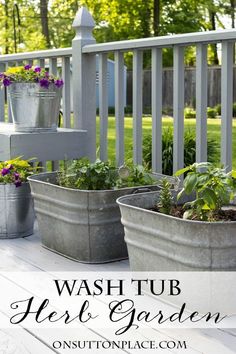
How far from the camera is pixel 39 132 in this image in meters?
3.45

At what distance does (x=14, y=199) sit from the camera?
10.4 ft

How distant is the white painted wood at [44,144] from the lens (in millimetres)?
3347

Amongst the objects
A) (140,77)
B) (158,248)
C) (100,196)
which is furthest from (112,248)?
(140,77)

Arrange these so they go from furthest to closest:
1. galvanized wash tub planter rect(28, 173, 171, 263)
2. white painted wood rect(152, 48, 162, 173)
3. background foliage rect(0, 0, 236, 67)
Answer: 1. background foliage rect(0, 0, 236, 67)
2. white painted wood rect(152, 48, 162, 173)
3. galvanized wash tub planter rect(28, 173, 171, 263)

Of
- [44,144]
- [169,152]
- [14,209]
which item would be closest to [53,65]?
[44,144]

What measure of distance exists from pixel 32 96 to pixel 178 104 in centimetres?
85

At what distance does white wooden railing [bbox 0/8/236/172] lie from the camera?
2746 mm

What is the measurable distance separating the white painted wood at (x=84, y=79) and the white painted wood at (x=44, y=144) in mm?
Result: 73

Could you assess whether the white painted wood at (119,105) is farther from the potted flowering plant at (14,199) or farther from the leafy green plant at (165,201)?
the leafy green plant at (165,201)

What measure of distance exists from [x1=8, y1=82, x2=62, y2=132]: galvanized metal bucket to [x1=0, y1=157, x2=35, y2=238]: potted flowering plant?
0.29 m

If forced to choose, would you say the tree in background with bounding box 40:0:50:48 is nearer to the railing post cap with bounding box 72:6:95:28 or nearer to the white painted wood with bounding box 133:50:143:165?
the railing post cap with bounding box 72:6:95:28

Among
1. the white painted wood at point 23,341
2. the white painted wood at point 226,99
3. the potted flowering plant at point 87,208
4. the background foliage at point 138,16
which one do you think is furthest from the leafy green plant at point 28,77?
the background foliage at point 138,16

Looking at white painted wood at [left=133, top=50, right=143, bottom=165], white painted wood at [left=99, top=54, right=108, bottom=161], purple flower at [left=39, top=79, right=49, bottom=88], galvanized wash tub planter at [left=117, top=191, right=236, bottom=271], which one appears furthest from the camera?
white painted wood at [left=99, top=54, right=108, bottom=161]

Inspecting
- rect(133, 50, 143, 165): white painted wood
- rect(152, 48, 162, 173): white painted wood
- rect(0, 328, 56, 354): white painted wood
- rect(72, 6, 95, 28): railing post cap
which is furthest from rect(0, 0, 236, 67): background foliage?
rect(0, 328, 56, 354): white painted wood
